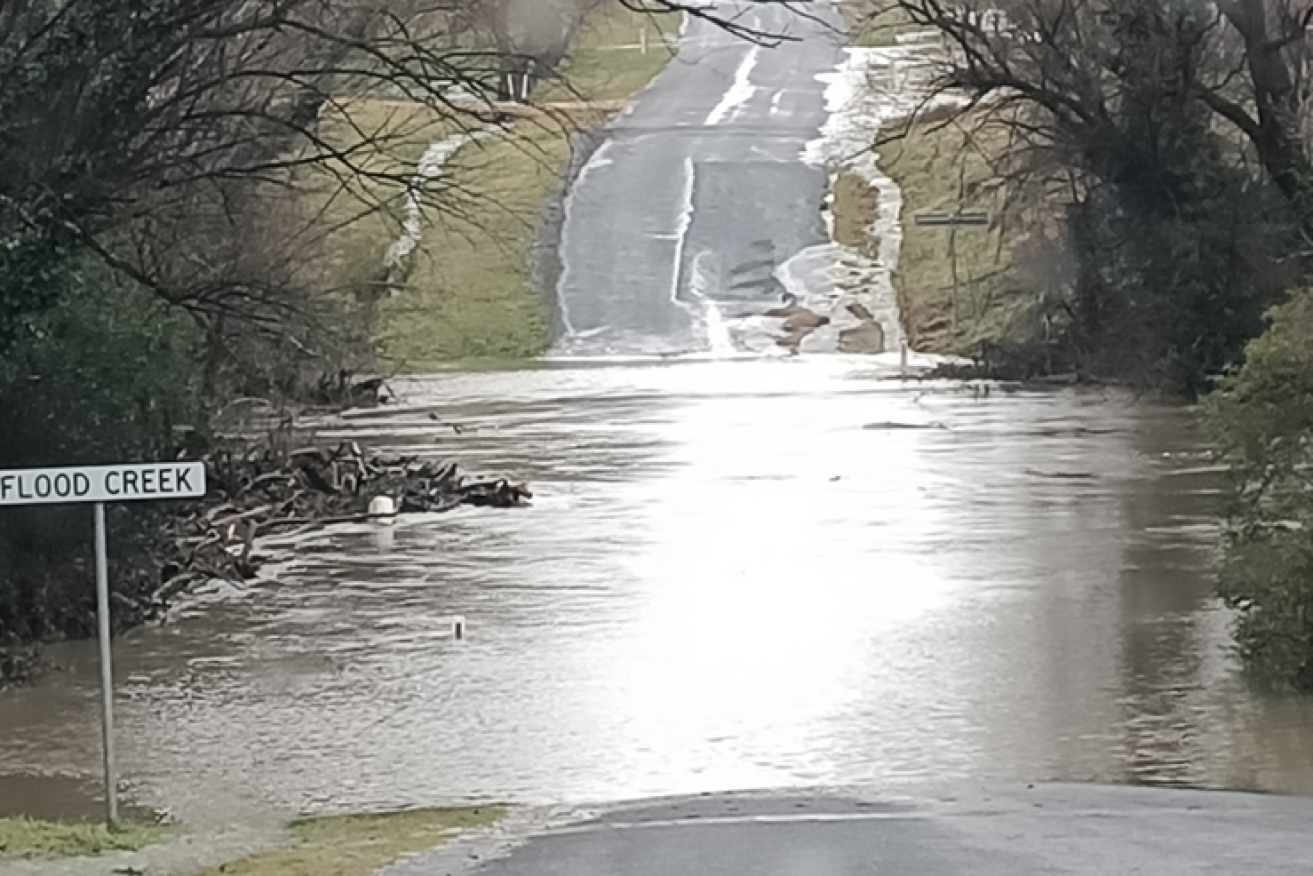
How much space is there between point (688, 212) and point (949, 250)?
8.91 m

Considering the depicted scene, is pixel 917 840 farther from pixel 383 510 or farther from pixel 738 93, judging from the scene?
pixel 738 93

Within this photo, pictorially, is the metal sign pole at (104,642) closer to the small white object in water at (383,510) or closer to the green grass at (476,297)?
the small white object in water at (383,510)

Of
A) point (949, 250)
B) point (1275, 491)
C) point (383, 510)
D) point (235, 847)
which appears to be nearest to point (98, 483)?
point (235, 847)

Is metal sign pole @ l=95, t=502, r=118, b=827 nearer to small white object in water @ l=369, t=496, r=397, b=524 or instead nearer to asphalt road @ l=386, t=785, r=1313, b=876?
asphalt road @ l=386, t=785, r=1313, b=876

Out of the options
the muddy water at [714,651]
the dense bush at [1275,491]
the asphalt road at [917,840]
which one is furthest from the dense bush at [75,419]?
the dense bush at [1275,491]

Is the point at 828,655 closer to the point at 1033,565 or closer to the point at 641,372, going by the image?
the point at 1033,565

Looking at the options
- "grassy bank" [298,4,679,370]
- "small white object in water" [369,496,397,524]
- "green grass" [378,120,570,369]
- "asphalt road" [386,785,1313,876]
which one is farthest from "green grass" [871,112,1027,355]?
"asphalt road" [386,785,1313,876]

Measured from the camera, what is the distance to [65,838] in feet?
32.6

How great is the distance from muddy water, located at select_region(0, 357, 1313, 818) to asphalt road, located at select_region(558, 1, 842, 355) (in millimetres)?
25048

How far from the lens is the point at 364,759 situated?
1367cm

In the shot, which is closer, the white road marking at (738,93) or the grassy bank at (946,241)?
the grassy bank at (946,241)

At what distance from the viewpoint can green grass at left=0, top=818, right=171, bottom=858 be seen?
9523mm

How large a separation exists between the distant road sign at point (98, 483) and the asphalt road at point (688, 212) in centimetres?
3946

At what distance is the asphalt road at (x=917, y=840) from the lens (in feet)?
28.1
